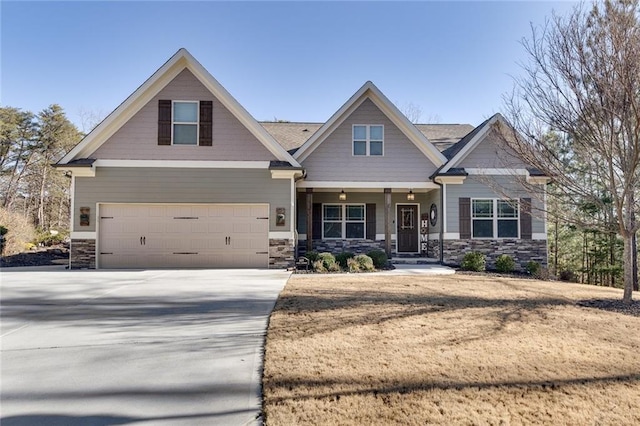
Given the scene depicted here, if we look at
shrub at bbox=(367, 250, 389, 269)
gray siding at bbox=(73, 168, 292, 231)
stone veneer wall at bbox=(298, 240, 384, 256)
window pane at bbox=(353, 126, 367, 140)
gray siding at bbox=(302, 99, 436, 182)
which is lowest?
shrub at bbox=(367, 250, 389, 269)

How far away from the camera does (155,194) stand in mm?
12656

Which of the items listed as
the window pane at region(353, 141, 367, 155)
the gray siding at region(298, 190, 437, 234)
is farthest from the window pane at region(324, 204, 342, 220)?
the window pane at region(353, 141, 367, 155)

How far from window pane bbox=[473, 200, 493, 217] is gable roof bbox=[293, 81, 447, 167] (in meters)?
1.97

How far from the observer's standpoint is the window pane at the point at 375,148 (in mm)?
14648

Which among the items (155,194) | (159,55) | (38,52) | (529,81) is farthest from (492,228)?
(38,52)

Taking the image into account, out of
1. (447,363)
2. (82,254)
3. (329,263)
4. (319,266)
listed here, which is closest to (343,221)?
(329,263)

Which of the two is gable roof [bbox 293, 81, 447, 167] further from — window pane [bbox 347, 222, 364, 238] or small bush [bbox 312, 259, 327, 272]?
small bush [bbox 312, 259, 327, 272]

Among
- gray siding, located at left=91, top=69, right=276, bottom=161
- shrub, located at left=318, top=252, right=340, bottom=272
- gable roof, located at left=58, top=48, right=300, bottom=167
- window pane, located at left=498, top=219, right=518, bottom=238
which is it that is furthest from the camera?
window pane, located at left=498, top=219, right=518, bottom=238

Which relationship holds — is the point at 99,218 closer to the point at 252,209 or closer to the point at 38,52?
the point at 252,209

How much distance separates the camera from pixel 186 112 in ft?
42.2

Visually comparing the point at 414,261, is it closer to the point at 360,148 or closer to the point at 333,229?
the point at 333,229

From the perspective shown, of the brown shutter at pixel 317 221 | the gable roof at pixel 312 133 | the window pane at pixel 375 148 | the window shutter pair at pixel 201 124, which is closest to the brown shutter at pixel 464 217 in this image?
the gable roof at pixel 312 133

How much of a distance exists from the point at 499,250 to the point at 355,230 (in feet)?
17.7

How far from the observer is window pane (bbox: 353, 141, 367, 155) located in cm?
1463
